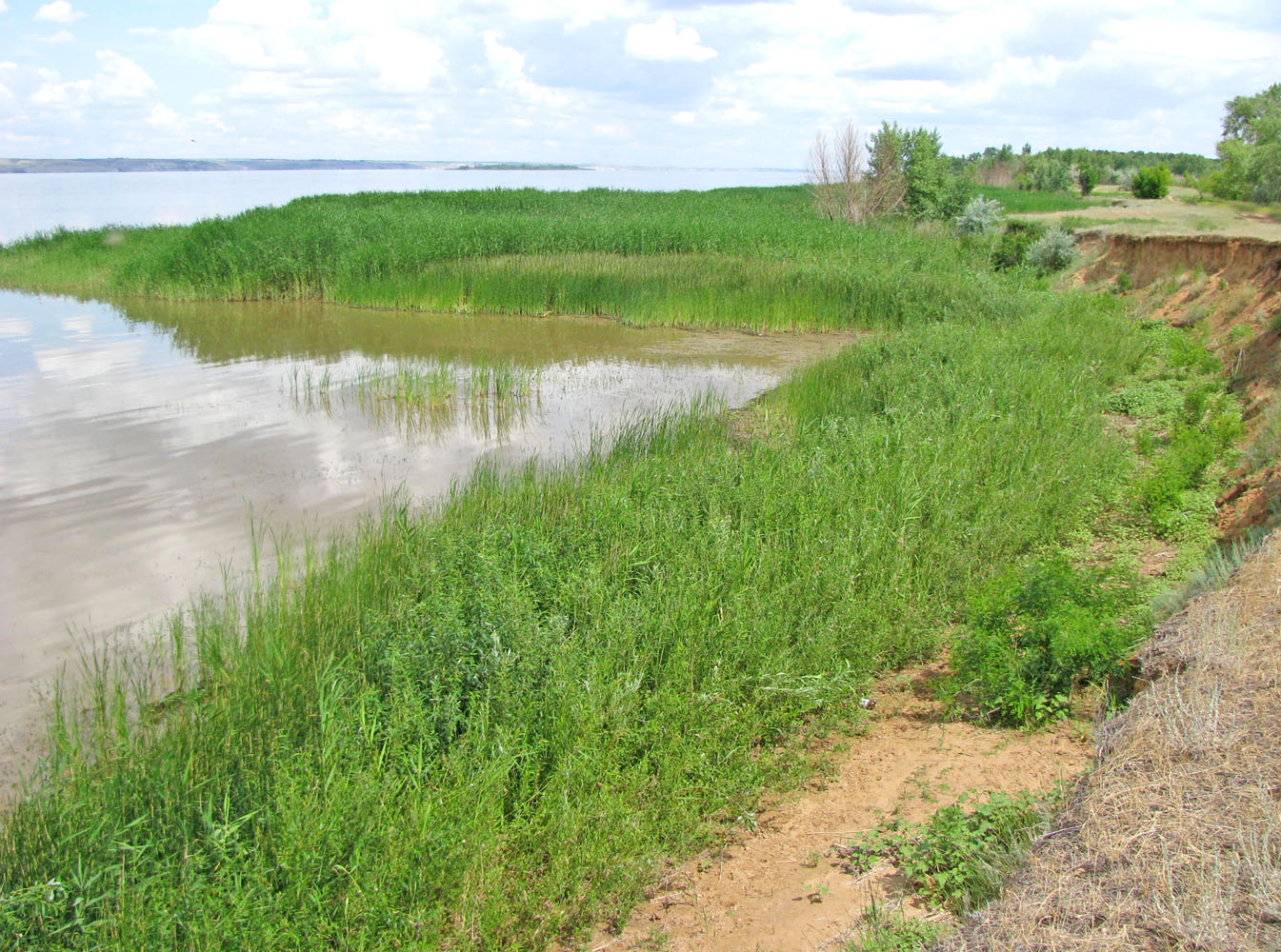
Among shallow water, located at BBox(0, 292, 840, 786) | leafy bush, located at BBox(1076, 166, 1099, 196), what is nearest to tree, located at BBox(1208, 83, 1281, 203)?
leafy bush, located at BBox(1076, 166, 1099, 196)

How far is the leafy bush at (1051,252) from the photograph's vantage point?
2411 cm

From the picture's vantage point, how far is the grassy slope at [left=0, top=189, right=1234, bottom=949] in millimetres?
3311

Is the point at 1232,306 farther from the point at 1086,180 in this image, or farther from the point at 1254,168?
the point at 1086,180

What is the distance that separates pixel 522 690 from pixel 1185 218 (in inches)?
1182

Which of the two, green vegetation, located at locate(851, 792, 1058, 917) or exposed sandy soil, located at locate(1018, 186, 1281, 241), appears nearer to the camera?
green vegetation, located at locate(851, 792, 1058, 917)

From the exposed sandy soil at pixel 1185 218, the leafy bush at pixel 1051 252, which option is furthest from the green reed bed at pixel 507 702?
the leafy bush at pixel 1051 252

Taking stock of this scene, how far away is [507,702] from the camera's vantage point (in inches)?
162

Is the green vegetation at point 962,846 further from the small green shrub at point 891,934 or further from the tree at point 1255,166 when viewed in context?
the tree at point 1255,166

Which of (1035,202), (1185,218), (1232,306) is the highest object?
(1035,202)

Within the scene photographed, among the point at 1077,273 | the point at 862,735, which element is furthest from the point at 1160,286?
the point at 862,735

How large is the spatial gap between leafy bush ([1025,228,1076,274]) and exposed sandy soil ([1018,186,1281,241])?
46.2 inches

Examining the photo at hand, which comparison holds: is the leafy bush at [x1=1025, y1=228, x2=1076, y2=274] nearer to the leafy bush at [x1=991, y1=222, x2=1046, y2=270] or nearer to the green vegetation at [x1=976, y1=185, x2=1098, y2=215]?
the leafy bush at [x1=991, y1=222, x2=1046, y2=270]

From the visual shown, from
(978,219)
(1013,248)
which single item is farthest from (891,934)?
(978,219)

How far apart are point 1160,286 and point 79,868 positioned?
20.6 m
